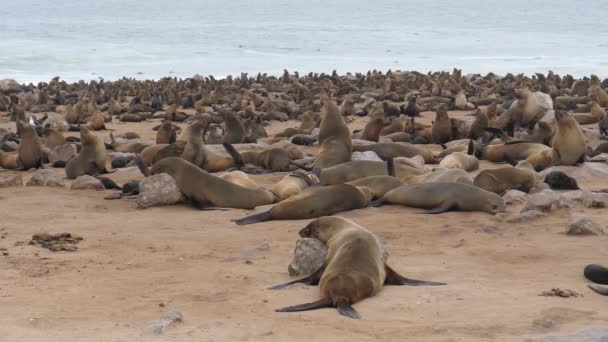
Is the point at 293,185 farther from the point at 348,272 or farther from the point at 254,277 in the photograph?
the point at 348,272

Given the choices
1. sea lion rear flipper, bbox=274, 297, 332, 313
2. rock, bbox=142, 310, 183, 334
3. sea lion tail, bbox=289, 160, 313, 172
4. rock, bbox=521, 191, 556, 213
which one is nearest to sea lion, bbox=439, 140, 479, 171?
sea lion tail, bbox=289, 160, 313, 172

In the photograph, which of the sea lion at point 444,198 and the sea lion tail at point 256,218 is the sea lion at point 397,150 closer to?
the sea lion at point 444,198

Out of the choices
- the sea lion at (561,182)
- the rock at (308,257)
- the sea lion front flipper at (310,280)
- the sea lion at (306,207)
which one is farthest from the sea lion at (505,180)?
the sea lion front flipper at (310,280)

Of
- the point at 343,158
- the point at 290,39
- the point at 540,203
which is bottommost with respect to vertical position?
the point at 540,203

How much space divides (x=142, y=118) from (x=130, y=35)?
34976mm

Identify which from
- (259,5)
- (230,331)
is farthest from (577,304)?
(259,5)

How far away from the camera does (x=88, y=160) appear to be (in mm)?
8758

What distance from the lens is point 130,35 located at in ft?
160

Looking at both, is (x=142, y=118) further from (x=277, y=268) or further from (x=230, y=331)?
(x=230, y=331)

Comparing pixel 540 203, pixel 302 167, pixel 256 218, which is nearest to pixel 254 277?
pixel 256 218

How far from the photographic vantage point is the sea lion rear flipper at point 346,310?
387 cm

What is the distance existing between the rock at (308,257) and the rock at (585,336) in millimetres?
1688

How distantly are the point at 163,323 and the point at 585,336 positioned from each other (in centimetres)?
→ 174

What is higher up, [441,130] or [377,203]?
[441,130]
